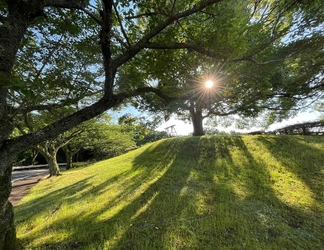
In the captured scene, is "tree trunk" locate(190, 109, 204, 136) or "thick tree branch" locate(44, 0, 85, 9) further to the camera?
"tree trunk" locate(190, 109, 204, 136)

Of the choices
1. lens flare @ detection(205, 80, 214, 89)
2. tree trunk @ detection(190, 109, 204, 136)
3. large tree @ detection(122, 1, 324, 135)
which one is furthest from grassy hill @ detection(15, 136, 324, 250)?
tree trunk @ detection(190, 109, 204, 136)

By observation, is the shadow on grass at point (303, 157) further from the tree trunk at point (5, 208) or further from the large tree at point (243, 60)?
the tree trunk at point (5, 208)

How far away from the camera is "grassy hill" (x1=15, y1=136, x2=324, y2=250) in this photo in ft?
7.64

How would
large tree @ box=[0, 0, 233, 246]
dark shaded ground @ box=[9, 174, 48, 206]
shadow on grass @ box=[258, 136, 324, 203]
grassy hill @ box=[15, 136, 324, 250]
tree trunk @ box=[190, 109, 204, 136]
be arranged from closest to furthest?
large tree @ box=[0, 0, 233, 246] → grassy hill @ box=[15, 136, 324, 250] → shadow on grass @ box=[258, 136, 324, 203] → dark shaded ground @ box=[9, 174, 48, 206] → tree trunk @ box=[190, 109, 204, 136]

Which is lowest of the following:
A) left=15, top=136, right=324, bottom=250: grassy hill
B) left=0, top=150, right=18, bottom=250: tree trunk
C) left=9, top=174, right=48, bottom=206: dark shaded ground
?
left=9, top=174, right=48, bottom=206: dark shaded ground

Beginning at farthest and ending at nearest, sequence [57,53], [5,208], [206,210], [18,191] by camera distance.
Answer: [18,191]
[57,53]
[206,210]
[5,208]

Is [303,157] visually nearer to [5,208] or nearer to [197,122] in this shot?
[197,122]

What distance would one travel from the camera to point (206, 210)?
120 inches

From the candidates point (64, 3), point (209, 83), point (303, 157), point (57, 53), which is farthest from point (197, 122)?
point (64, 3)

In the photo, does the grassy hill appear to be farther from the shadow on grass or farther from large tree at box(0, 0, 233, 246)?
large tree at box(0, 0, 233, 246)

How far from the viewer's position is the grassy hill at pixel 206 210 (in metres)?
2.33

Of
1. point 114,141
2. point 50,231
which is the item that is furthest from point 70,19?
point 114,141

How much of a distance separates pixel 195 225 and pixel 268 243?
41.3 inches

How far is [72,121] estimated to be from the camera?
7.74ft
